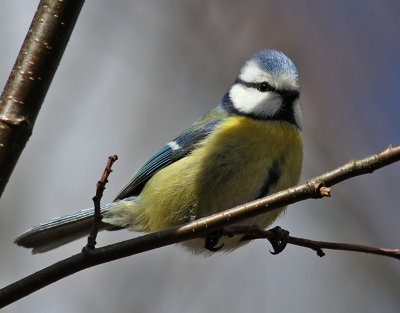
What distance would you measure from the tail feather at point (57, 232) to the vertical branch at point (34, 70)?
1.20 meters

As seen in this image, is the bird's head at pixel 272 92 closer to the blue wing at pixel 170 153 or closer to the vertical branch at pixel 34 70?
the blue wing at pixel 170 153

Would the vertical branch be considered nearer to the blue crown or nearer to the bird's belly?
the bird's belly

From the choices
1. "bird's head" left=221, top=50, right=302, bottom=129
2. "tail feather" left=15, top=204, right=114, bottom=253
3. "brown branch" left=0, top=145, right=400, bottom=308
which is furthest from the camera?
"bird's head" left=221, top=50, right=302, bottom=129

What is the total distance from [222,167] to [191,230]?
3.55ft

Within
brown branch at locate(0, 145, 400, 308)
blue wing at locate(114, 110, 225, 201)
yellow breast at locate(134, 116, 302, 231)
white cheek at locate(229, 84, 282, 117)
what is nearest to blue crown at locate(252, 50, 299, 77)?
white cheek at locate(229, 84, 282, 117)

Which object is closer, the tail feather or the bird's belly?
the bird's belly

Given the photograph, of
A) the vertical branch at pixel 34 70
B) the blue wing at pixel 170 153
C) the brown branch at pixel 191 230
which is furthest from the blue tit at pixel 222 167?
the vertical branch at pixel 34 70

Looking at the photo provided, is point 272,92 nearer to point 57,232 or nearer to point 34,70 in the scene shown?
point 57,232

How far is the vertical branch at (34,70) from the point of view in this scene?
1.75 metres

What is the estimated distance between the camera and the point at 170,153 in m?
3.13

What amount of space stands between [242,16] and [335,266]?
7.51ft

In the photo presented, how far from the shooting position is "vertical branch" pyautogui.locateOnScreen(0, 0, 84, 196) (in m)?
1.75

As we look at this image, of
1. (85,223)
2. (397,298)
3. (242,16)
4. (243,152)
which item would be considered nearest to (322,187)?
(243,152)

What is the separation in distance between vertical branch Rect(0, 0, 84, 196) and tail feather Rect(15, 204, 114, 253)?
3.93ft
